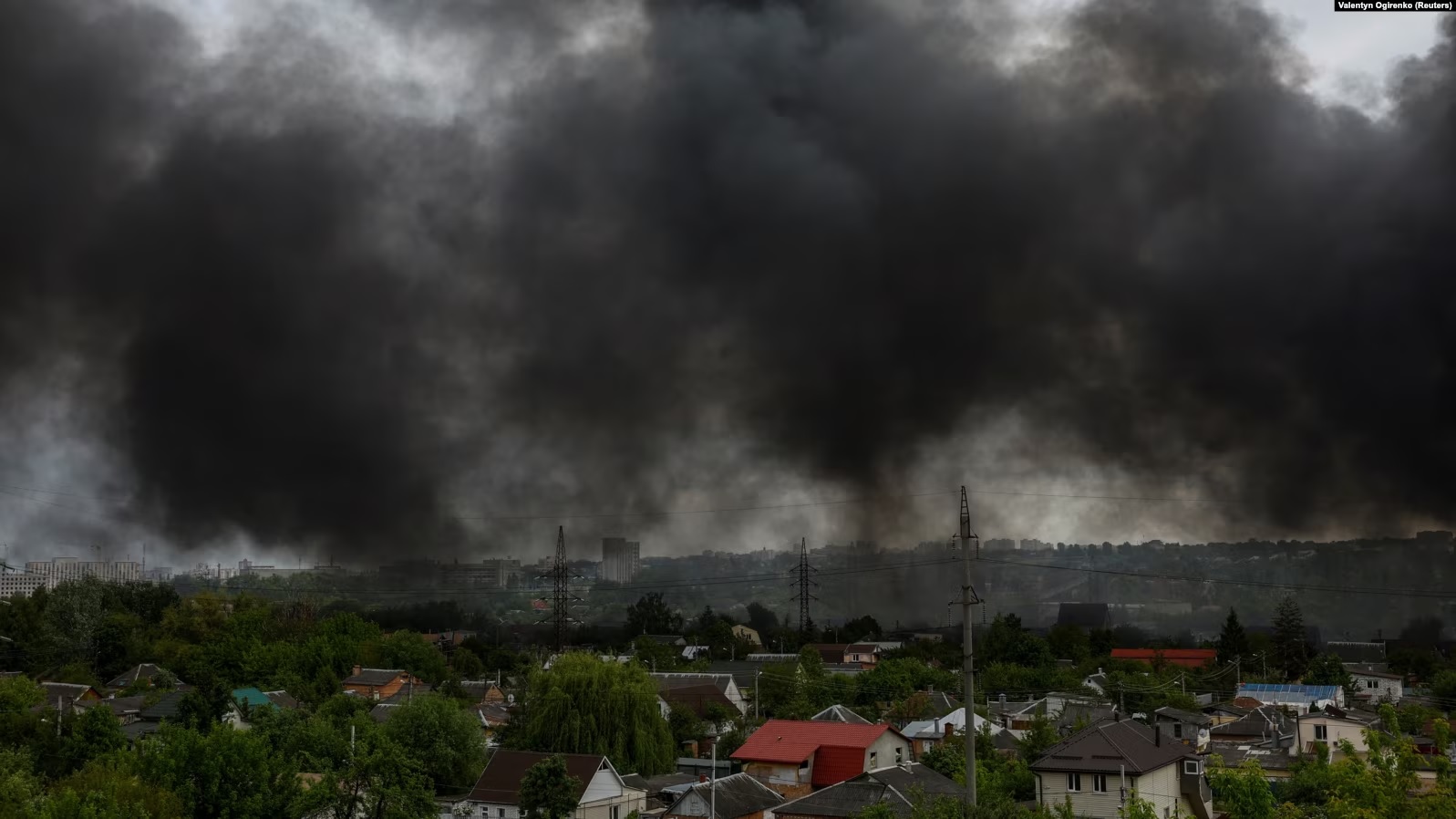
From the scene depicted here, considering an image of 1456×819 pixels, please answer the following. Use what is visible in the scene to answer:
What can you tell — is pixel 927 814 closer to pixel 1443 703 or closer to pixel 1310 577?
pixel 1443 703

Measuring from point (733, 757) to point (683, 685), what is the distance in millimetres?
25130

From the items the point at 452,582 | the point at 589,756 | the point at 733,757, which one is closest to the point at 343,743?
the point at 589,756

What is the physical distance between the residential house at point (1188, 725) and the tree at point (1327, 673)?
2703 cm

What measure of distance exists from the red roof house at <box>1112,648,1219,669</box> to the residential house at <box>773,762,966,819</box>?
63277mm

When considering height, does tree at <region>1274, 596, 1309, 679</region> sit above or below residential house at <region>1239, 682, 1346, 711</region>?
above

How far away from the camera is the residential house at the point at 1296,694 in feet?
234

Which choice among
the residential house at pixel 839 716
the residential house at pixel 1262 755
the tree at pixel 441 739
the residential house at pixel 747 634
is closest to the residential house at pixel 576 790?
the tree at pixel 441 739

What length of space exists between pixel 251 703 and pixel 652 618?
80.0m

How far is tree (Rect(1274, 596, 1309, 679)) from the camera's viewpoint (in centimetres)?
9725

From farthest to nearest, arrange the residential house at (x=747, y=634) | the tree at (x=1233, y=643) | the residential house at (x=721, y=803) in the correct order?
1. the residential house at (x=747, y=634)
2. the tree at (x=1233, y=643)
3. the residential house at (x=721, y=803)

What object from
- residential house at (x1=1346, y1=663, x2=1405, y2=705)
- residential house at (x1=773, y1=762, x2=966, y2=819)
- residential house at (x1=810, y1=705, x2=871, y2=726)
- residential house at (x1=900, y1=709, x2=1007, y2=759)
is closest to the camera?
residential house at (x1=773, y1=762, x2=966, y2=819)

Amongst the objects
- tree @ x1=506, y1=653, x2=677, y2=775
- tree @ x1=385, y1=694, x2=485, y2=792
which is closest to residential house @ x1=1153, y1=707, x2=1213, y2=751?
tree @ x1=506, y1=653, x2=677, y2=775

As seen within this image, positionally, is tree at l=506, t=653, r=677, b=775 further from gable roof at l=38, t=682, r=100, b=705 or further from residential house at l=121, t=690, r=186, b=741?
gable roof at l=38, t=682, r=100, b=705

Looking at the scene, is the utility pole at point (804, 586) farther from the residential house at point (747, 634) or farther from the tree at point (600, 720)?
the tree at point (600, 720)
